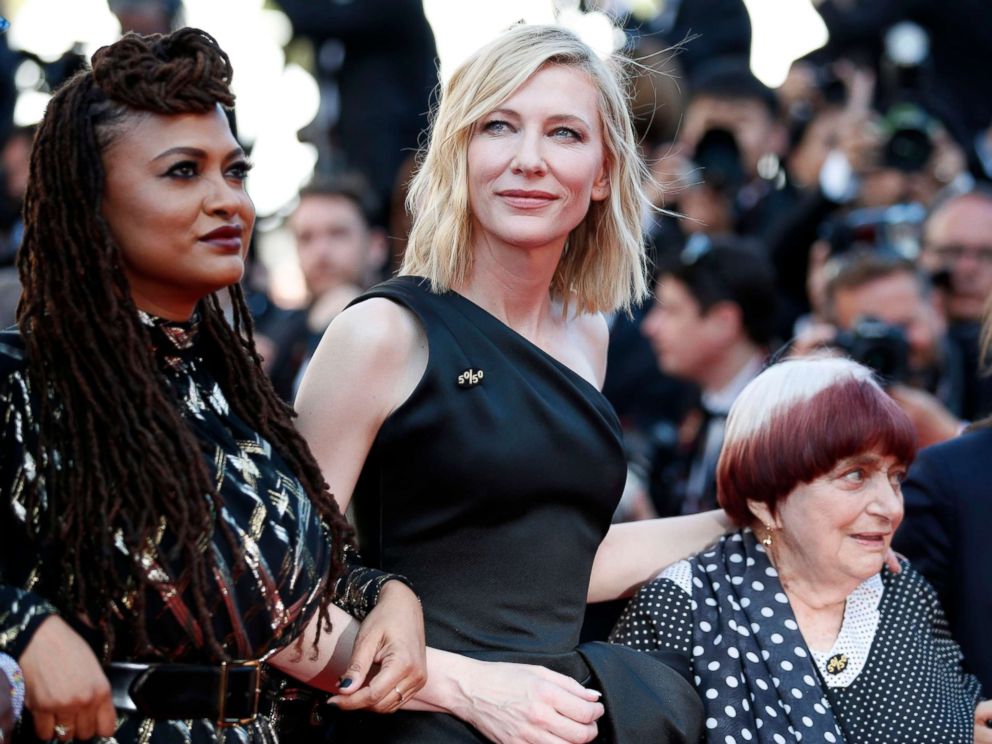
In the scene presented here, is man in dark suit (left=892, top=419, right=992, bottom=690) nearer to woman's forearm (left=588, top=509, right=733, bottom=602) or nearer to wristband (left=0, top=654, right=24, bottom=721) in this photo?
woman's forearm (left=588, top=509, right=733, bottom=602)

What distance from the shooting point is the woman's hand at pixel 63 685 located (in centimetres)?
194

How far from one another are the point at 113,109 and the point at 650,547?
148cm

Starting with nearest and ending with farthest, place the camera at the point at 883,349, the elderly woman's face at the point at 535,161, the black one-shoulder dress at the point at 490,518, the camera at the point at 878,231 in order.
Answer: the black one-shoulder dress at the point at 490,518
the elderly woman's face at the point at 535,161
the camera at the point at 883,349
the camera at the point at 878,231

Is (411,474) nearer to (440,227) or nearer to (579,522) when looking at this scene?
(579,522)

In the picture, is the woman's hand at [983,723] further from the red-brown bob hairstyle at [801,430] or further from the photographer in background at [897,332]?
the photographer in background at [897,332]

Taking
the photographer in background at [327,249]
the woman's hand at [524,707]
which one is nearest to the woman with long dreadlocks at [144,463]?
the woman's hand at [524,707]

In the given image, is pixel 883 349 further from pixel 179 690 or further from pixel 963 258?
pixel 179 690

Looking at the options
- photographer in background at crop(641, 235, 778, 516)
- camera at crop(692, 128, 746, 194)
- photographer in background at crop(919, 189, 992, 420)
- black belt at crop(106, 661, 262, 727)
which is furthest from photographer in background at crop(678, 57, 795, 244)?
black belt at crop(106, 661, 262, 727)

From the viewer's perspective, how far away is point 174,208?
219cm

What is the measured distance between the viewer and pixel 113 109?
2.19m

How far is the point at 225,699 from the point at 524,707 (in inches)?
22.9

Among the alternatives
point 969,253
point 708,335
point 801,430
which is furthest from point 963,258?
point 801,430

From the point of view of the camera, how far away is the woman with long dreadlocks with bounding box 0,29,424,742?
2061 millimetres

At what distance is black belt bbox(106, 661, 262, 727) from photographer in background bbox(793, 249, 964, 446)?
2.35 metres
